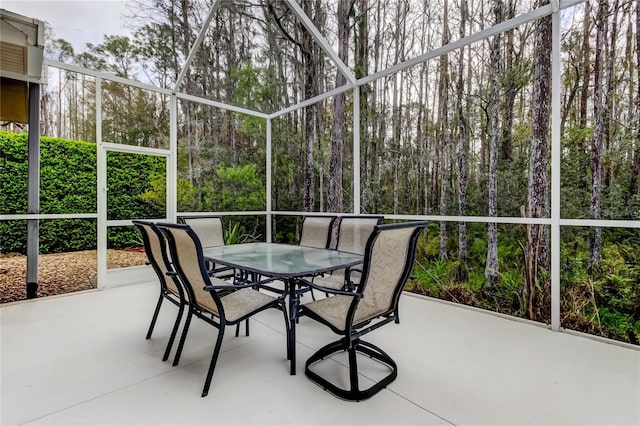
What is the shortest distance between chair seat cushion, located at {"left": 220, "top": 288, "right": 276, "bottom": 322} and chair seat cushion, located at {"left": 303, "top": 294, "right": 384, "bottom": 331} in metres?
0.39

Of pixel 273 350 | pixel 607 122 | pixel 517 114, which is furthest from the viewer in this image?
pixel 517 114

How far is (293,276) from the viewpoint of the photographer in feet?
6.85

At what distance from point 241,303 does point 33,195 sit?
140 inches

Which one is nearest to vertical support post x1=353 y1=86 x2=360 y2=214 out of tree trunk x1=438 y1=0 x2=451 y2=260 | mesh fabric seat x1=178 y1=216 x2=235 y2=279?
tree trunk x1=438 y1=0 x2=451 y2=260

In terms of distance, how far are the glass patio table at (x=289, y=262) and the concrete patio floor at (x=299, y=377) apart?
0.39m

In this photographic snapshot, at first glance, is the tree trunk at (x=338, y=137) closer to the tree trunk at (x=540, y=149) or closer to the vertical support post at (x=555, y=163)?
the tree trunk at (x=540, y=149)

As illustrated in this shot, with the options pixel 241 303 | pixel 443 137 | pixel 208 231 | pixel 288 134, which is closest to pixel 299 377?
pixel 241 303

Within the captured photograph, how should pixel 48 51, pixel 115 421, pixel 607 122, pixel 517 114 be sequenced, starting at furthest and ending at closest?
1. pixel 48 51
2. pixel 517 114
3. pixel 607 122
4. pixel 115 421

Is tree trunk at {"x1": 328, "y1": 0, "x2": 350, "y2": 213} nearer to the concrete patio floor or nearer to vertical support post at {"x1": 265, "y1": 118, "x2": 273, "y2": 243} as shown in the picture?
vertical support post at {"x1": 265, "y1": 118, "x2": 273, "y2": 243}

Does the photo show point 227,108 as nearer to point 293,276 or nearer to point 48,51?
point 48,51

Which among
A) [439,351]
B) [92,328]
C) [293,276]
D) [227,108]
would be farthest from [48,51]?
[439,351]

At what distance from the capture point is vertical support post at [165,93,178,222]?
4.98 m

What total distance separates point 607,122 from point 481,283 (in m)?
2.15

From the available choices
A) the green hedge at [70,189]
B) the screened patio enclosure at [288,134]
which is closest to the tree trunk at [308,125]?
the screened patio enclosure at [288,134]
